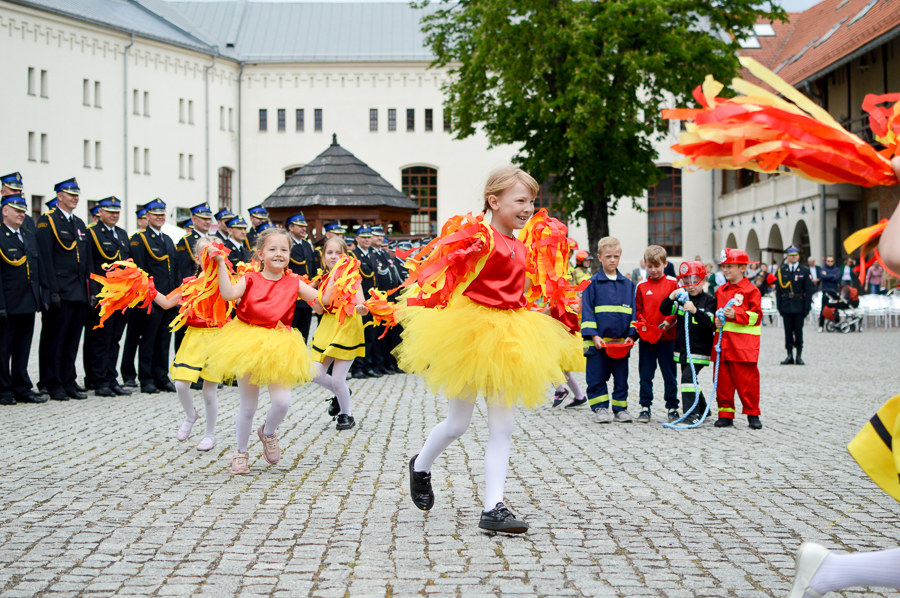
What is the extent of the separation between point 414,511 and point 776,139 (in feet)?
10.7

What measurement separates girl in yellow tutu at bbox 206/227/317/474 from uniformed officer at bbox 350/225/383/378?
8.37 m

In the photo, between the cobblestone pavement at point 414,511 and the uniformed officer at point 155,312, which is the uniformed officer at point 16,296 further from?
the cobblestone pavement at point 414,511

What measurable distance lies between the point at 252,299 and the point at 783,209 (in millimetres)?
39074

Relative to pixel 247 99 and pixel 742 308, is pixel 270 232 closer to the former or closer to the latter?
pixel 742 308

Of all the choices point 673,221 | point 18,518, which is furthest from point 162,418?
point 673,221

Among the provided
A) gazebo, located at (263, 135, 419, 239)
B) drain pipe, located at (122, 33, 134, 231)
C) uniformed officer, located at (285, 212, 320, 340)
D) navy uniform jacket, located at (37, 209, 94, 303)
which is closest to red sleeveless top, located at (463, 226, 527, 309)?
navy uniform jacket, located at (37, 209, 94, 303)

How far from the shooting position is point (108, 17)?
5022 centimetres

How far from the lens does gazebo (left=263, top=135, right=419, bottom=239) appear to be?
25.8 metres

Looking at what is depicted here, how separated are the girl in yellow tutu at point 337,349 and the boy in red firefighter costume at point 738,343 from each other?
3.59 meters

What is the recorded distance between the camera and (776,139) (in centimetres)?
346

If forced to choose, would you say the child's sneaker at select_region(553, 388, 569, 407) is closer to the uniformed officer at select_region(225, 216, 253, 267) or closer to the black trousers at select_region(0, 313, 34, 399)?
the uniformed officer at select_region(225, 216, 253, 267)

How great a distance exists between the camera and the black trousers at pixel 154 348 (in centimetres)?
1292

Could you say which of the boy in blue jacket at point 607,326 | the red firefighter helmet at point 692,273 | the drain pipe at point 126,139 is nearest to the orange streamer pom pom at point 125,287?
the boy in blue jacket at point 607,326

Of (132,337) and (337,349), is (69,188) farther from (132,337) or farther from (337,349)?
(337,349)
